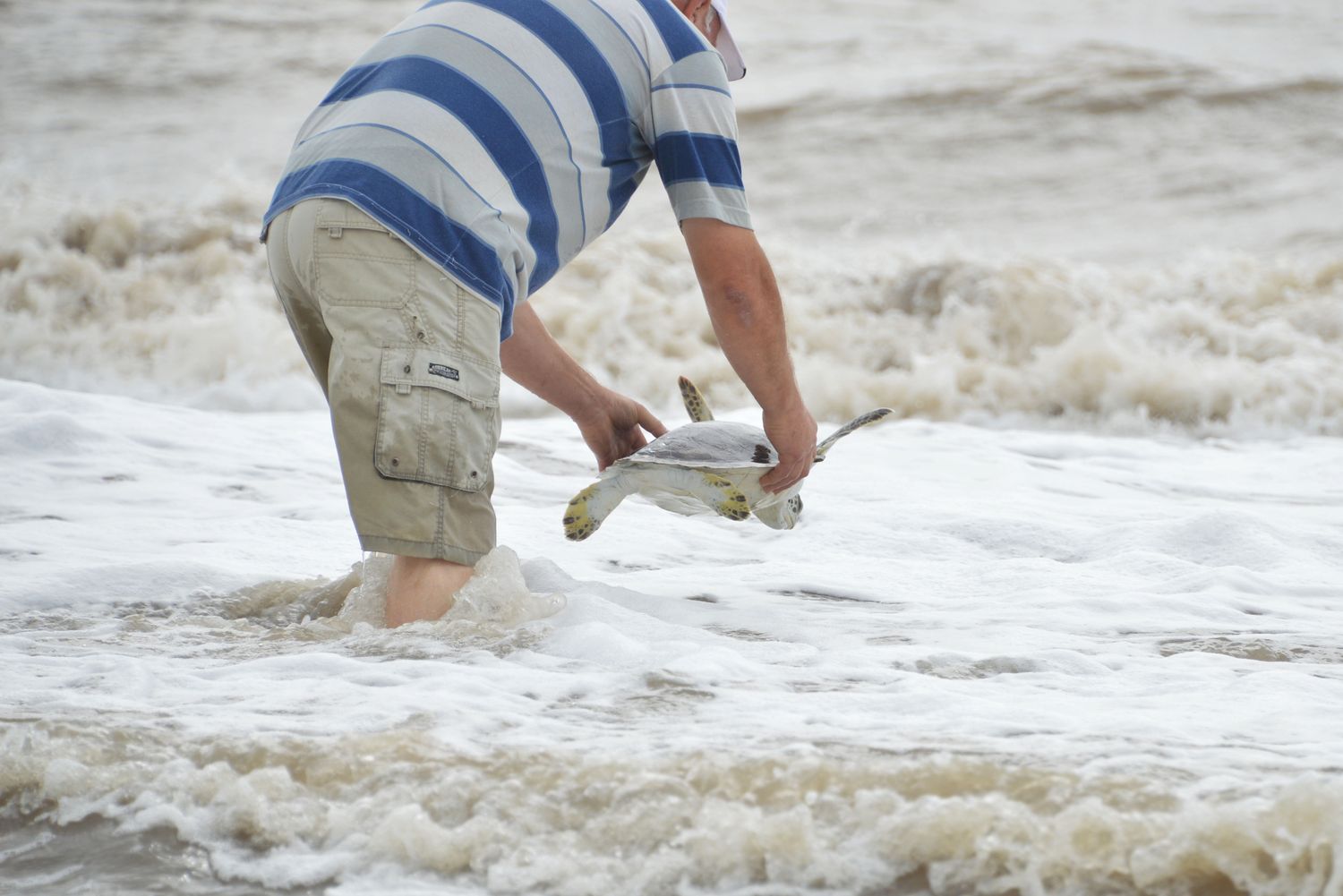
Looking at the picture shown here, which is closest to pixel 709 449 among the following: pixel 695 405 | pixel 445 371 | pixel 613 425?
pixel 613 425

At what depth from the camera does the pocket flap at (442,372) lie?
2.36 meters

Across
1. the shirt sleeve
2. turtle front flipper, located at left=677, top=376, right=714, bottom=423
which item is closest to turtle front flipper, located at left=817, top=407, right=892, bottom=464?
turtle front flipper, located at left=677, top=376, right=714, bottom=423

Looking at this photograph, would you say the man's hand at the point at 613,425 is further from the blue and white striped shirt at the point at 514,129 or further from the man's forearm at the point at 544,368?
the blue and white striped shirt at the point at 514,129

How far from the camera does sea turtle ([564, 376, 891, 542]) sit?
2807mm

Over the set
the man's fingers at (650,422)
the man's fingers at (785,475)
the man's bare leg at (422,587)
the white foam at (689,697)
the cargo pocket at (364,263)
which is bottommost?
the white foam at (689,697)

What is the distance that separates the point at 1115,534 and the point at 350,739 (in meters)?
2.48

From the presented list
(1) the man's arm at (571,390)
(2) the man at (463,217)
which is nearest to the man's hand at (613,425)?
(1) the man's arm at (571,390)

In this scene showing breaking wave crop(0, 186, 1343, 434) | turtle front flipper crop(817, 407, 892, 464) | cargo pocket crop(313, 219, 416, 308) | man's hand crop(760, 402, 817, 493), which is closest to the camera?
cargo pocket crop(313, 219, 416, 308)

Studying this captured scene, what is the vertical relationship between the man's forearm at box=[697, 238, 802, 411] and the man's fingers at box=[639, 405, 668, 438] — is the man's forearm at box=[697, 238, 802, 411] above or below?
above

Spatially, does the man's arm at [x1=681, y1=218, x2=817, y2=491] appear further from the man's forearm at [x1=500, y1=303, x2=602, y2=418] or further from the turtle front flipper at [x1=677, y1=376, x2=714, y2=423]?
the turtle front flipper at [x1=677, y1=376, x2=714, y2=423]

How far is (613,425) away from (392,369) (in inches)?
32.1

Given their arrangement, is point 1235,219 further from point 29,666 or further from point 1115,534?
point 29,666

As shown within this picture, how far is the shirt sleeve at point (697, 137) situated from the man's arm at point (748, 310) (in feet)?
0.12

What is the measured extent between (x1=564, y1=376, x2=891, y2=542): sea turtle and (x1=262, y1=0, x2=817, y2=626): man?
27cm
